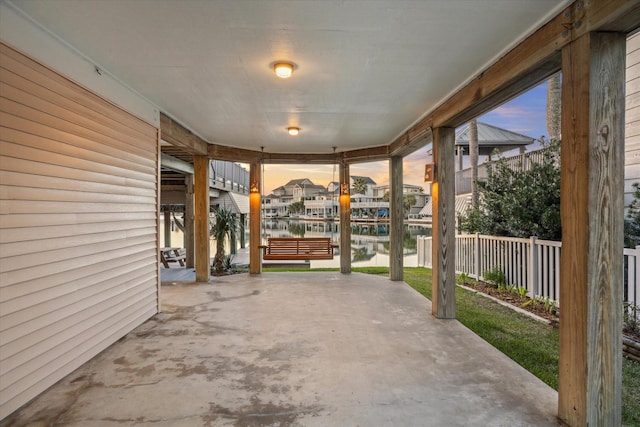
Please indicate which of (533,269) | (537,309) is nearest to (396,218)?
(533,269)

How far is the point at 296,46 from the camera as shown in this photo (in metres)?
2.62

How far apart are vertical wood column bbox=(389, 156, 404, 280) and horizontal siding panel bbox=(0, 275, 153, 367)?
178 inches

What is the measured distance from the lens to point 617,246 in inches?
74.5

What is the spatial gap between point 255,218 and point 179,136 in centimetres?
256

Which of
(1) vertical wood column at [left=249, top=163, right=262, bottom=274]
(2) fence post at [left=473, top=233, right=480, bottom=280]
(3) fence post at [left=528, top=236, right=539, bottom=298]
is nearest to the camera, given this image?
(3) fence post at [left=528, top=236, right=539, bottom=298]

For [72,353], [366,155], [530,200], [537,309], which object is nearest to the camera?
Answer: [72,353]

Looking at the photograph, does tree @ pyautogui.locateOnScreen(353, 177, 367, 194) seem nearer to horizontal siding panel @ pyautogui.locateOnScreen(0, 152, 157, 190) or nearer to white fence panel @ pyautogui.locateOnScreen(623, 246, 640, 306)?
white fence panel @ pyautogui.locateOnScreen(623, 246, 640, 306)

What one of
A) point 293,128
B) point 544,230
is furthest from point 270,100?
point 544,230

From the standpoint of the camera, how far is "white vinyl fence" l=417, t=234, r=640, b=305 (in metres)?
3.46

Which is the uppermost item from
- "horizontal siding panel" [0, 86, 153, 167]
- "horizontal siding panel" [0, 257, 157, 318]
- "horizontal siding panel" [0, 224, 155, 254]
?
"horizontal siding panel" [0, 86, 153, 167]

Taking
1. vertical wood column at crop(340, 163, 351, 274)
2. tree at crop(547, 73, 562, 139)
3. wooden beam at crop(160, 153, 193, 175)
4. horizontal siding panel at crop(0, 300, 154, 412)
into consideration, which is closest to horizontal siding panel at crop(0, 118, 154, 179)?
horizontal siding panel at crop(0, 300, 154, 412)

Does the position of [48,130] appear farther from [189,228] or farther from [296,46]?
[189,228]

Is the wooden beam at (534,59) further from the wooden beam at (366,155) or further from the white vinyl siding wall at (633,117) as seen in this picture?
the wooden beam at (366,155)

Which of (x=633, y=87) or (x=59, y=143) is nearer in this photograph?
(x=59, y=143)
